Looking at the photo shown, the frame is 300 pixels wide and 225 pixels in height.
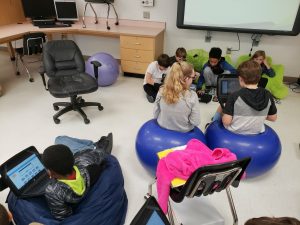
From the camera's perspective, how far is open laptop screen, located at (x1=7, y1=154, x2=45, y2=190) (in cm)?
156

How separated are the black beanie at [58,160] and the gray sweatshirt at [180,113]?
0.89 m

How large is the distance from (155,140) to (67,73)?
5.67ft

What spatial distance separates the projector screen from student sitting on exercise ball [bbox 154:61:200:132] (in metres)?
2.44

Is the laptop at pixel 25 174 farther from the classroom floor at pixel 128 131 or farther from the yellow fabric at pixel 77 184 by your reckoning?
the classroom floor at pixel 128 131

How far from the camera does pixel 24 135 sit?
8.81ft

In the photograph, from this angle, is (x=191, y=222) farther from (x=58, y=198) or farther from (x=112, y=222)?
(x=58, y=198)

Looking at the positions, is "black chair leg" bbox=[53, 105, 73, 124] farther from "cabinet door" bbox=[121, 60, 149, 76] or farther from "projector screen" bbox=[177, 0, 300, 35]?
"projector screen" bbox=[177, 0, 300, 35]

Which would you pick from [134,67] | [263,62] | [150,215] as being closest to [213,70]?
[263,62]

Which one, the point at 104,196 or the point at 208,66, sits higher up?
the point at 208,66

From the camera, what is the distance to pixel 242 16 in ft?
12.6

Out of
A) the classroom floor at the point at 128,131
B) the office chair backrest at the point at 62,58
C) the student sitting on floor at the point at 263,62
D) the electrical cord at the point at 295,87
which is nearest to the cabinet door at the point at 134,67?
the classroom floor at the point at 128,131

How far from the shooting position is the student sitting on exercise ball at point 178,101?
72.2 inches

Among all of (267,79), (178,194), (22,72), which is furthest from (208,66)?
(22,72)

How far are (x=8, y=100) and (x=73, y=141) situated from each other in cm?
172
